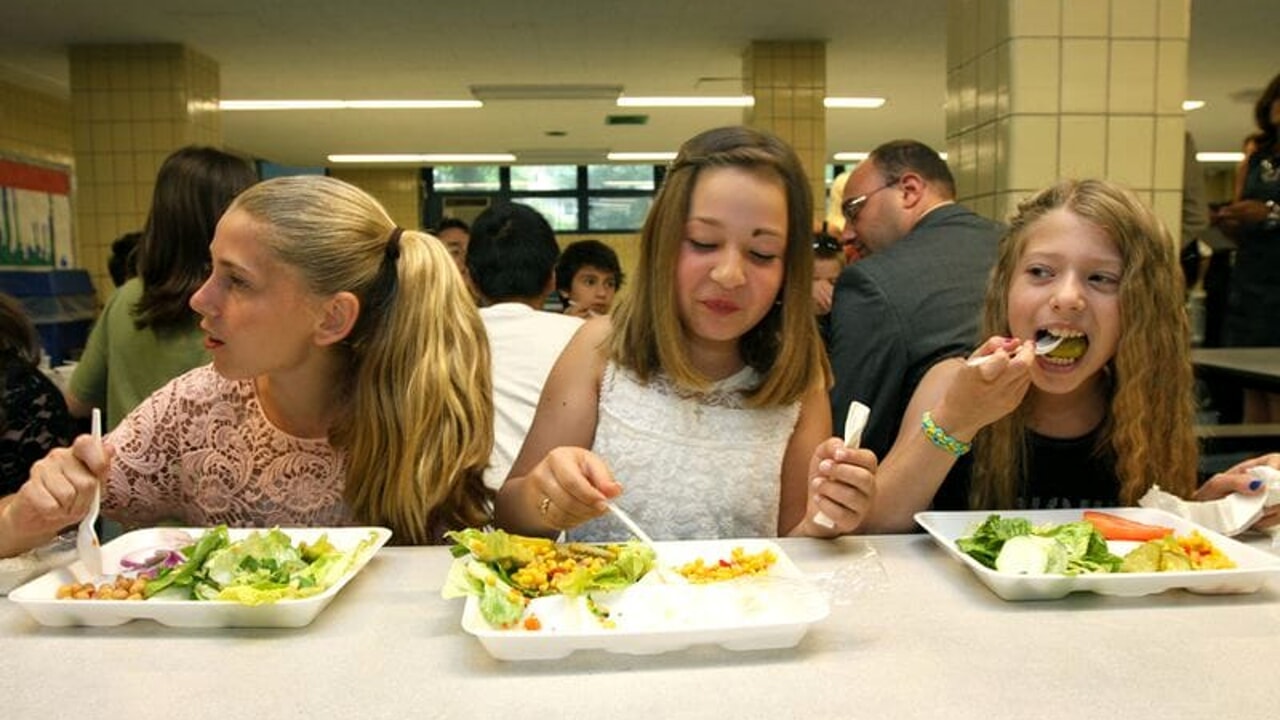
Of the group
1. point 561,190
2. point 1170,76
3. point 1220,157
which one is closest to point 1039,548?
point 1170,76

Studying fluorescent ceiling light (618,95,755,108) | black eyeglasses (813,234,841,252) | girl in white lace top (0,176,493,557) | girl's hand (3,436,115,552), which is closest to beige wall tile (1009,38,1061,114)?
black eyeglasses (813,234,841,252)

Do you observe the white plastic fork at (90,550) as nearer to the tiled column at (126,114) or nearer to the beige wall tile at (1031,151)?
the beige wall tile at (1031,151)

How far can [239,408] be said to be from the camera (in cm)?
170

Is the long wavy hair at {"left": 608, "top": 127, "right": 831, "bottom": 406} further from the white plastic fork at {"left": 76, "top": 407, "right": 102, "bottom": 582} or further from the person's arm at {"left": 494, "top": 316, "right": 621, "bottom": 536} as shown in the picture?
the white plastic fork at {"left": 76, "top": 407, "right": 102, "bottom": 582}

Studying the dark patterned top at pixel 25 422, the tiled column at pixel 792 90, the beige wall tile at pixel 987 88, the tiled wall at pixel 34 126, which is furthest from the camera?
the tiled wall at pixel 34 126

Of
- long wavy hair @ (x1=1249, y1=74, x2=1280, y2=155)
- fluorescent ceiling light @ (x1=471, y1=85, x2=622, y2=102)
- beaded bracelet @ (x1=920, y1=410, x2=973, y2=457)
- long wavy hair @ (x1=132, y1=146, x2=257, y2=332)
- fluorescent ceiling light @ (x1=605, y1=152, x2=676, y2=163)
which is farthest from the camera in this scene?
fluorescent ceiling light @ (x1=605, y1=152, x2=676, y2=163)

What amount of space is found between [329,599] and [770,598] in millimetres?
522

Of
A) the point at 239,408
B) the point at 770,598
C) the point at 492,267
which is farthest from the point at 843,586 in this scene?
the point at 492,267

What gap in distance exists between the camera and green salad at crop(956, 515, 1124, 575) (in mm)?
1182

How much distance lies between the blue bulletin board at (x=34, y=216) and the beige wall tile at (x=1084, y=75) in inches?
282

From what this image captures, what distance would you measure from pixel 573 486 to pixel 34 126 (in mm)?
9327

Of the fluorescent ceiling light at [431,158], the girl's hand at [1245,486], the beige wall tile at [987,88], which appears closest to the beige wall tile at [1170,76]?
the beige wall tile at [987,88]

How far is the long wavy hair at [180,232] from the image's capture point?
8.35 ft

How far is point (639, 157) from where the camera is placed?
546 inches
